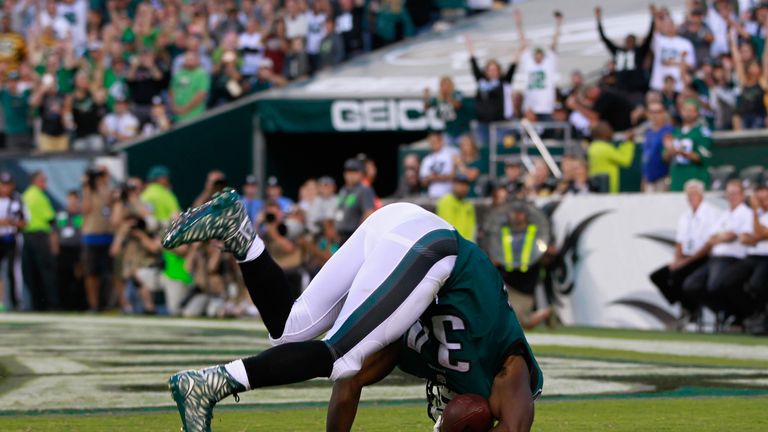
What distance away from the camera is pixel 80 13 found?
28.2 metres

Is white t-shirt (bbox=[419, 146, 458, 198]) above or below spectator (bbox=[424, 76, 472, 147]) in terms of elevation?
below

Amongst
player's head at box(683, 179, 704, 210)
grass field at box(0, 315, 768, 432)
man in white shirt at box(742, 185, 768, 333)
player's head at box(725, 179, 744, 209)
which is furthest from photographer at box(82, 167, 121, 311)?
man in white shirt at box(742, 185, 768, 333)

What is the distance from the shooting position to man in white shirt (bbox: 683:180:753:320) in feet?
48.6

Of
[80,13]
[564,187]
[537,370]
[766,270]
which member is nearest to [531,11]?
[80,13]

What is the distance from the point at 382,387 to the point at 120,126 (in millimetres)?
15690

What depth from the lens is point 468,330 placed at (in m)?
5.73

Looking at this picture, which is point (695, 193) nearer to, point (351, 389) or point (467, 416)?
point (351, 389)

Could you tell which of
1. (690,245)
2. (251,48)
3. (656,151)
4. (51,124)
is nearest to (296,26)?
(251,48)

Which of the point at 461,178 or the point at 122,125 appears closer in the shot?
the point at 461,178

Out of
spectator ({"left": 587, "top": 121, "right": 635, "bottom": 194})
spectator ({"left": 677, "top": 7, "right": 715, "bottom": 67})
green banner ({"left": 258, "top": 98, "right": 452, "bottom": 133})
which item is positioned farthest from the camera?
green banner ({"left": 258, "top": 98, "right": 452, "bottom": 133})

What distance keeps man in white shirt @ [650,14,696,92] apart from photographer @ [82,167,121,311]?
24.7 ft

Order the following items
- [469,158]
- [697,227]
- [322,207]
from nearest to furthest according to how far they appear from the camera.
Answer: [697,227]
[469,158]
[322,207]

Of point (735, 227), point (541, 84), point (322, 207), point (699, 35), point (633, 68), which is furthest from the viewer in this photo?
point (541, 84)

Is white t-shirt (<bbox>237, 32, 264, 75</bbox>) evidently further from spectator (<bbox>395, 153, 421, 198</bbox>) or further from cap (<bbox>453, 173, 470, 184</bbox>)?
cap (<bbox>453, 173, 470, 184</bbox>)
